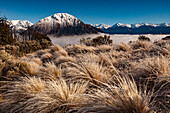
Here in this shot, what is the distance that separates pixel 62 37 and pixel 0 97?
7476 inches

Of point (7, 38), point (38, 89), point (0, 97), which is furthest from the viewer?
point (7, 38)

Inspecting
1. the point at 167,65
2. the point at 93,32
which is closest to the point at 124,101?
the point at 167,65

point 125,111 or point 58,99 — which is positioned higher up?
point 125,111

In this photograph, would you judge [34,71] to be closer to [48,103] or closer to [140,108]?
[48,103]

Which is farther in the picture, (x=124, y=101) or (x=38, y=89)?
(x=38, y=89)

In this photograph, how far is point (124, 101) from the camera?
1.13 metres

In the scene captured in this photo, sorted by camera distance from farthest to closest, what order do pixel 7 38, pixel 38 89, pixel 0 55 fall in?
1. pixel 7 38
2. pixel 0 55
3. pixel 38 89

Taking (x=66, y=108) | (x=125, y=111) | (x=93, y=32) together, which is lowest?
(x=66, y=108)

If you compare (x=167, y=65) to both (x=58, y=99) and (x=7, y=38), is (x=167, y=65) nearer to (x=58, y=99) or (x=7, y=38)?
(x=58, y=99)

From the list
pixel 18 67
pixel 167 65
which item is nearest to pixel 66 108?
pixel 167 65

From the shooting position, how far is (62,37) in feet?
607

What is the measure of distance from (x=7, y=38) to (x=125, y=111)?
2827cm

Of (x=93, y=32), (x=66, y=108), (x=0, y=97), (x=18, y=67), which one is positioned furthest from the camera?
(x=93, y=32)

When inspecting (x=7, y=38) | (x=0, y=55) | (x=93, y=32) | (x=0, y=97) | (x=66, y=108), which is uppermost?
(x=93, y=32)
